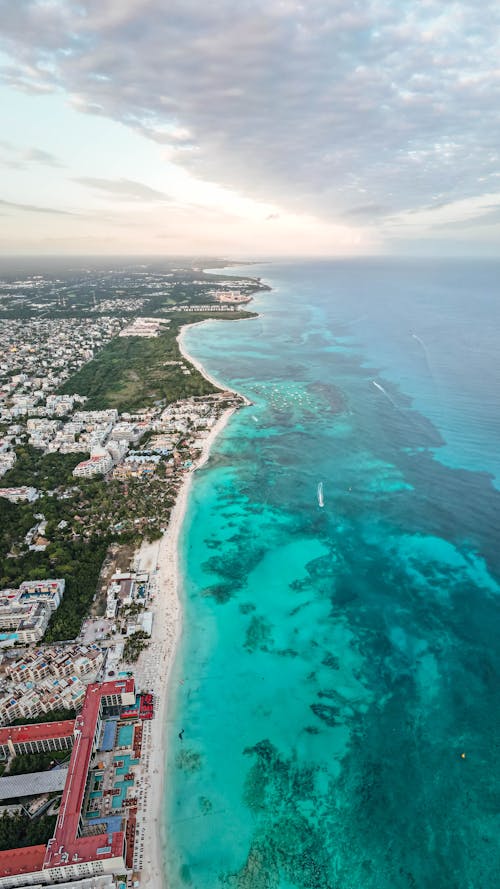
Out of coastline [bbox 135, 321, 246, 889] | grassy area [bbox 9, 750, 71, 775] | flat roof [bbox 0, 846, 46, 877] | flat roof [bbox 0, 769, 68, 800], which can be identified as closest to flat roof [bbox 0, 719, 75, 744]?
grassy area [bbox 9, 750, 71, 775]

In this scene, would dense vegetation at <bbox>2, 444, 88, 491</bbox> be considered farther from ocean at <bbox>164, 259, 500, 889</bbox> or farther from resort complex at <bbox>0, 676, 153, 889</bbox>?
resort complex at <bbox>0, 676, 153, 889</bbox>

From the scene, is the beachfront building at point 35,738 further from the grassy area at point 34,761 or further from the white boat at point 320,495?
the white boat at point 320,495

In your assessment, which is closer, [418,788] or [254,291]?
[418,788]

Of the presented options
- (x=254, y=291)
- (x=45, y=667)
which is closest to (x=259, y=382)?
(x=45, y=667)

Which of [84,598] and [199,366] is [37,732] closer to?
[84,598]

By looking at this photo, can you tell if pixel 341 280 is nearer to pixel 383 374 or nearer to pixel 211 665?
pixel 383 374

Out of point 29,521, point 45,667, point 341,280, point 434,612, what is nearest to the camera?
point 45,667

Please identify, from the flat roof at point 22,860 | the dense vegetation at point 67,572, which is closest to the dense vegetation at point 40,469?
the dense vegetation at point 67,572

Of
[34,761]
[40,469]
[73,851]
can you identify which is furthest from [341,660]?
[40,469]
